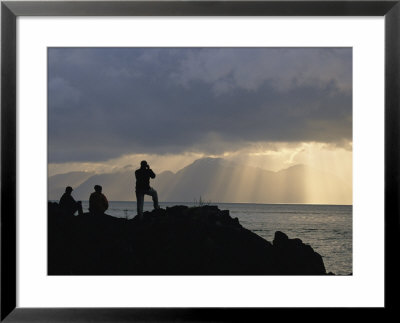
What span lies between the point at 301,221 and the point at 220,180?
2.40 metres

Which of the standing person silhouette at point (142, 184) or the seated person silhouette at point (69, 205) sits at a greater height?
the standing person silhouette at point (142, 184)

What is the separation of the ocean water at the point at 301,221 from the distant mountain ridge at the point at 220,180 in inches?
10.1

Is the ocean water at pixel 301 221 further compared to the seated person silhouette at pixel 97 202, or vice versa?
the ocean water at pixel 301 221

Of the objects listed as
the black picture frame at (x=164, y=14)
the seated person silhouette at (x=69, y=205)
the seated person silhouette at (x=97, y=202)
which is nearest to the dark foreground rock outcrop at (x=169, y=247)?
the seated person silhouette at (x=69, y=205)

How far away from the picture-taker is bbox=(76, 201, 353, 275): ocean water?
27.3 ft

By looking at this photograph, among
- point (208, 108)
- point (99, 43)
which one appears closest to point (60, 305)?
point (99, 43)

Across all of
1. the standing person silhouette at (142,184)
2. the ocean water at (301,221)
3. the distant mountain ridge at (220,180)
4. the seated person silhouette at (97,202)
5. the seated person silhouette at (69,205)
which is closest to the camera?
the seated person silhouette at (69,205)

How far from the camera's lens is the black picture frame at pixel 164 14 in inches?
80.0

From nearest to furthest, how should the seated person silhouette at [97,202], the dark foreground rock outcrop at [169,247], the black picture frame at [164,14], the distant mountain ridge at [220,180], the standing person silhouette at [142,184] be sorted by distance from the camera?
the black picture frame at [164,14] → the dark foreground rock outcrop at [169,247] → the standing person silhouette at [142,184] → the seated person silhouette at [97,202] → the distant mountain ridge at [220,180]

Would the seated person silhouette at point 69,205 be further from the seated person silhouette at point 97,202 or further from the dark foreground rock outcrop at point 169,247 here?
the seated person silhouette at point 97,202

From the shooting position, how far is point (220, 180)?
995cm

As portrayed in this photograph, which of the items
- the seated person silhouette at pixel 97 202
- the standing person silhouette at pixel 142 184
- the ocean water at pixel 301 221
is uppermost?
the standing person silhouette at pixel 142 184

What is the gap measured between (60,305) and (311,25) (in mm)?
1700

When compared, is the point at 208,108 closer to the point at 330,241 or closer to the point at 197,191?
the point at 197,191
